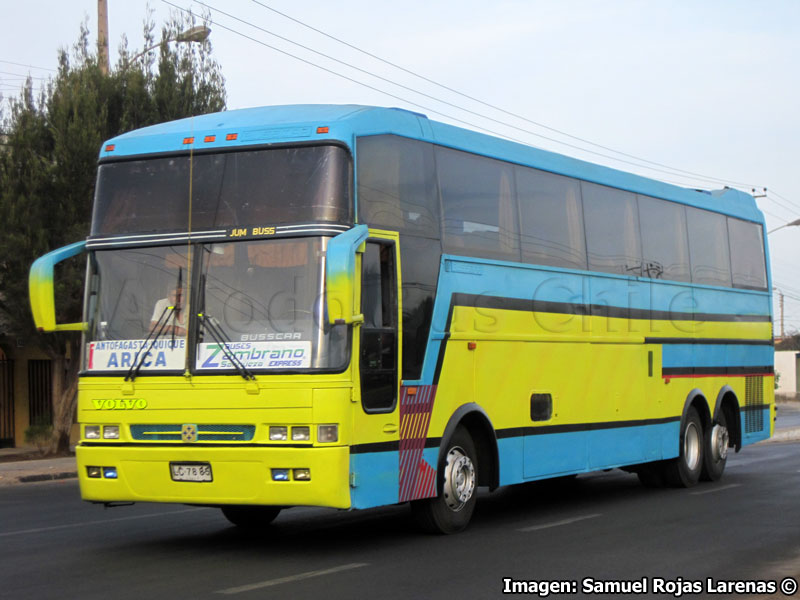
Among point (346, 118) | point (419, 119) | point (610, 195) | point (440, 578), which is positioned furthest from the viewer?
point (610, 195)

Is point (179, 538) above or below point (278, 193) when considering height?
below

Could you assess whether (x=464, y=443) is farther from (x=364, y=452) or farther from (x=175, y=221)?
(x=175, y=221)

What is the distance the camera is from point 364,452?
32.0ft

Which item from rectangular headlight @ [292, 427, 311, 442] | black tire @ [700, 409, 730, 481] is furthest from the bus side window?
black tire @ [700, 409, 730, 481]

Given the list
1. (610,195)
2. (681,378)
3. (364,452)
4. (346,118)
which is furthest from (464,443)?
(681,378)

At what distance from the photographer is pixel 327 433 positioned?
9.38 metres

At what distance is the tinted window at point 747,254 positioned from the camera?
59.7 ft

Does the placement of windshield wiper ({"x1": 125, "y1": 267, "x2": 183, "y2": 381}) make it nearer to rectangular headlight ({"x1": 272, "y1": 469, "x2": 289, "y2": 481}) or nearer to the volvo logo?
the volvo logo

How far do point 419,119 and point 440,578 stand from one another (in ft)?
14.8

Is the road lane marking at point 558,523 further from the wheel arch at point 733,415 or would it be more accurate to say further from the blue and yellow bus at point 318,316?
the wheel arch at point 733,415

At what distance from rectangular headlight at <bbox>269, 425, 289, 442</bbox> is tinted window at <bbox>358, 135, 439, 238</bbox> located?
1892mm

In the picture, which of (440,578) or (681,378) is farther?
(681,378)

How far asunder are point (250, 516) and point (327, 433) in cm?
281

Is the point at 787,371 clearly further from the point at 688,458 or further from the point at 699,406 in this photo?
the point at 688,458
